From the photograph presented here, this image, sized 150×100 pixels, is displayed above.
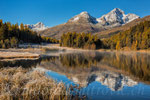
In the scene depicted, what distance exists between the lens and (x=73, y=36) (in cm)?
10038

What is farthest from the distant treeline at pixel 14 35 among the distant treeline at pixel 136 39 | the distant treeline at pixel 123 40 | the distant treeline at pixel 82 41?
the distant treeline at pixel 136 39

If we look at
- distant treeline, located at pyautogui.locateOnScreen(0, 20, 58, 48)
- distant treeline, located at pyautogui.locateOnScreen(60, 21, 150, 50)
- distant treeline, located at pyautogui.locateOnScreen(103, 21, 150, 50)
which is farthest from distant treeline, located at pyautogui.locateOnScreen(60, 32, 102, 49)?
distant treeline, located at pyautogui.locateOnScreen(0, 20, 58, 48)

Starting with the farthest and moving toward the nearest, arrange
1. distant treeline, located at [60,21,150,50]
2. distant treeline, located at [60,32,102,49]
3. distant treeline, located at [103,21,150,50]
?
distant treeline, located at [60,32,102,49] → distant treeline, located at [60,21,150,50] → distant treeline, located at [103,21,150,50]

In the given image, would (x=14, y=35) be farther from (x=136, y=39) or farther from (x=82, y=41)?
(x=136, y=39)

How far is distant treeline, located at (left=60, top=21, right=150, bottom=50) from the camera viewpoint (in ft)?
238

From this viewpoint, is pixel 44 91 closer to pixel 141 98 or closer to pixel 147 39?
pixel 141 98

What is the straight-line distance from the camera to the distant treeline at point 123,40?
7269 cm

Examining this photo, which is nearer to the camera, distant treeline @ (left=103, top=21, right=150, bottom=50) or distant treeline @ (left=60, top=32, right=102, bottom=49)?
distant treeline @ (left=103, top=21, right=150, bottom=50)

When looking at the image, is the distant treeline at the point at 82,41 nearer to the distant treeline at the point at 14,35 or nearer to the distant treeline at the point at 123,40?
the distant treeline at the point at 123,40

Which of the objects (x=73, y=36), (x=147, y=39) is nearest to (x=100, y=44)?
(x=73, y=36)

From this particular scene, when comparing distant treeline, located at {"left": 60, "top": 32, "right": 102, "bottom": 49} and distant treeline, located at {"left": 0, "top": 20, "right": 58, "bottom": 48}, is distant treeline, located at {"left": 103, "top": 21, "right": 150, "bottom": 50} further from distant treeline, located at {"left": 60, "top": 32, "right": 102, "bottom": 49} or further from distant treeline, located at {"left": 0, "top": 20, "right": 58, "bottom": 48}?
distant treeline, located at {"left": 0, "top": 20, "right": 58, "bottom": 48}

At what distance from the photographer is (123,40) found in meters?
84.8

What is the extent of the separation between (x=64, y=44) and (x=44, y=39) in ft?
149

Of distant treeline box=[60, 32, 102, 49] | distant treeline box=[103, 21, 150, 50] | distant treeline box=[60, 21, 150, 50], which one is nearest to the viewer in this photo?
distant treeline box=[103, 21, 150, 50]
